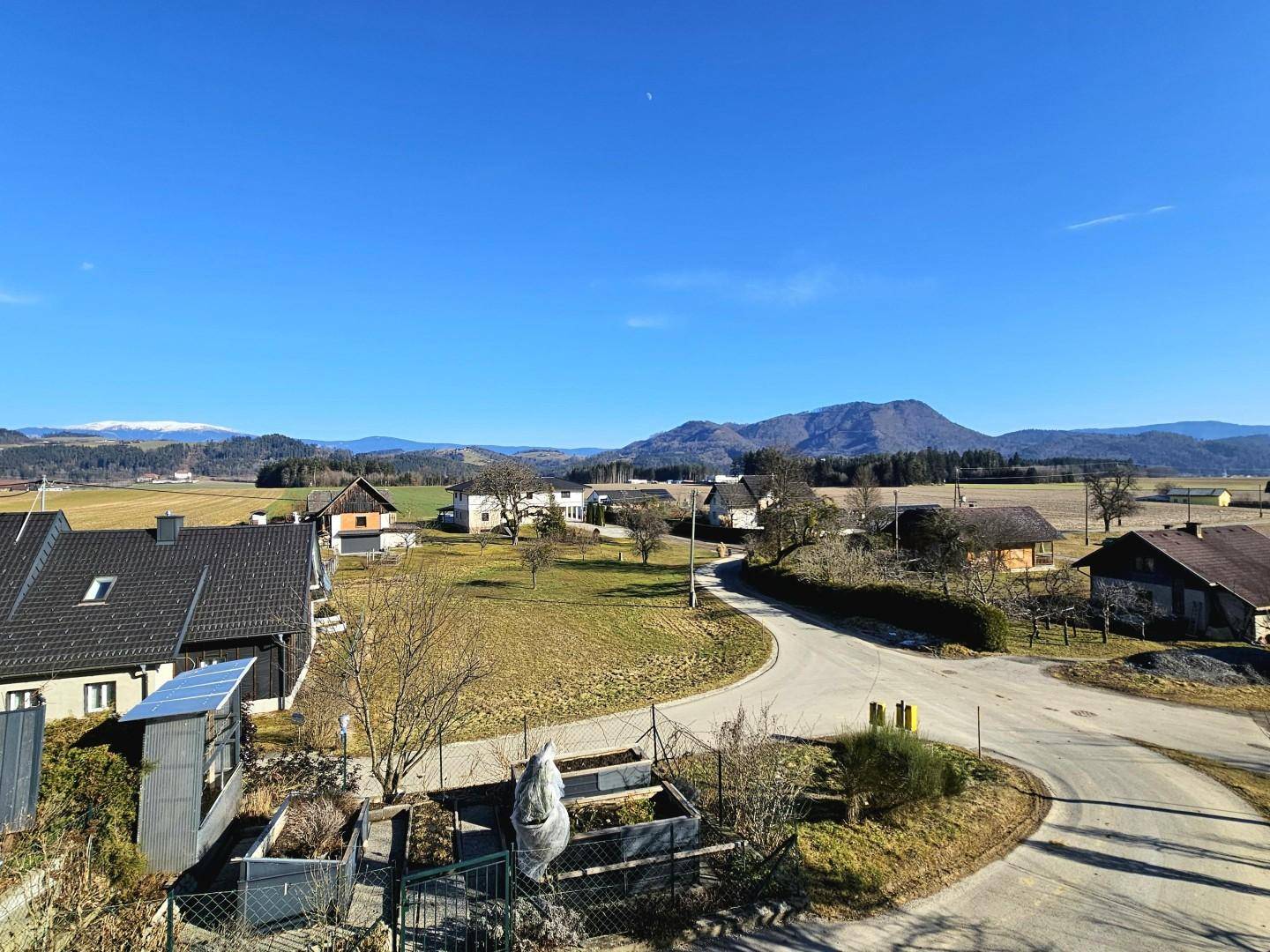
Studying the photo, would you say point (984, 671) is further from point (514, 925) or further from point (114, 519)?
point (114, 519)

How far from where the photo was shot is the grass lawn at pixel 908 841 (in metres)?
9.08

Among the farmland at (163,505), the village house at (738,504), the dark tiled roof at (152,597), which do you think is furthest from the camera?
the village house at (738,504)

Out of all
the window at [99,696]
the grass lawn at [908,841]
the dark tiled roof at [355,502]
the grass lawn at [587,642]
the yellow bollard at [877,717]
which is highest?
the dark tiled roof at [355,502]

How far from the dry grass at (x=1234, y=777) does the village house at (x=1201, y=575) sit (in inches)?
674

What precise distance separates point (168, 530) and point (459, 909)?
16145 millimetres

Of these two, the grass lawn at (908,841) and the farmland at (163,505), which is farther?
the farmland at (163,505)

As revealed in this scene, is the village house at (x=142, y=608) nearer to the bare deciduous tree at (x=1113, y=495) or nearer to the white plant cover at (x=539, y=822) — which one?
the white plant cover at (x=539, y=822)

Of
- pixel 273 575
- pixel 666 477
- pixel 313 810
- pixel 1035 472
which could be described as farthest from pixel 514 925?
pixel 666 477

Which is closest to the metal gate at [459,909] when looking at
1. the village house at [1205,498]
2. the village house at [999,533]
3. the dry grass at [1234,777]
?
the dry grass at [1234,777]

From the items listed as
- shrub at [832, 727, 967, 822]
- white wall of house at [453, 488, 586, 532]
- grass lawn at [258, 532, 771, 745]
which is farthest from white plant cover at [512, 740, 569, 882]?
white wall of house at [453, 488, 586, 532]

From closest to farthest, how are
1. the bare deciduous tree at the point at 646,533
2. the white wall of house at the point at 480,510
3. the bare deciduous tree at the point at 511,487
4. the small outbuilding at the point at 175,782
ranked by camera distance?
the small outbuilding at the point at 175,782, the bare deciduous tree at the point at 646,533, the bare deciduous tree at the point at 511,487, the white wall of house at the point at 480,510

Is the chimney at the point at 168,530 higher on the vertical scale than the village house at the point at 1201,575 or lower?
higher

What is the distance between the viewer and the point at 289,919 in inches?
327

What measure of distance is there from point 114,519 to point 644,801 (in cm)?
6674
